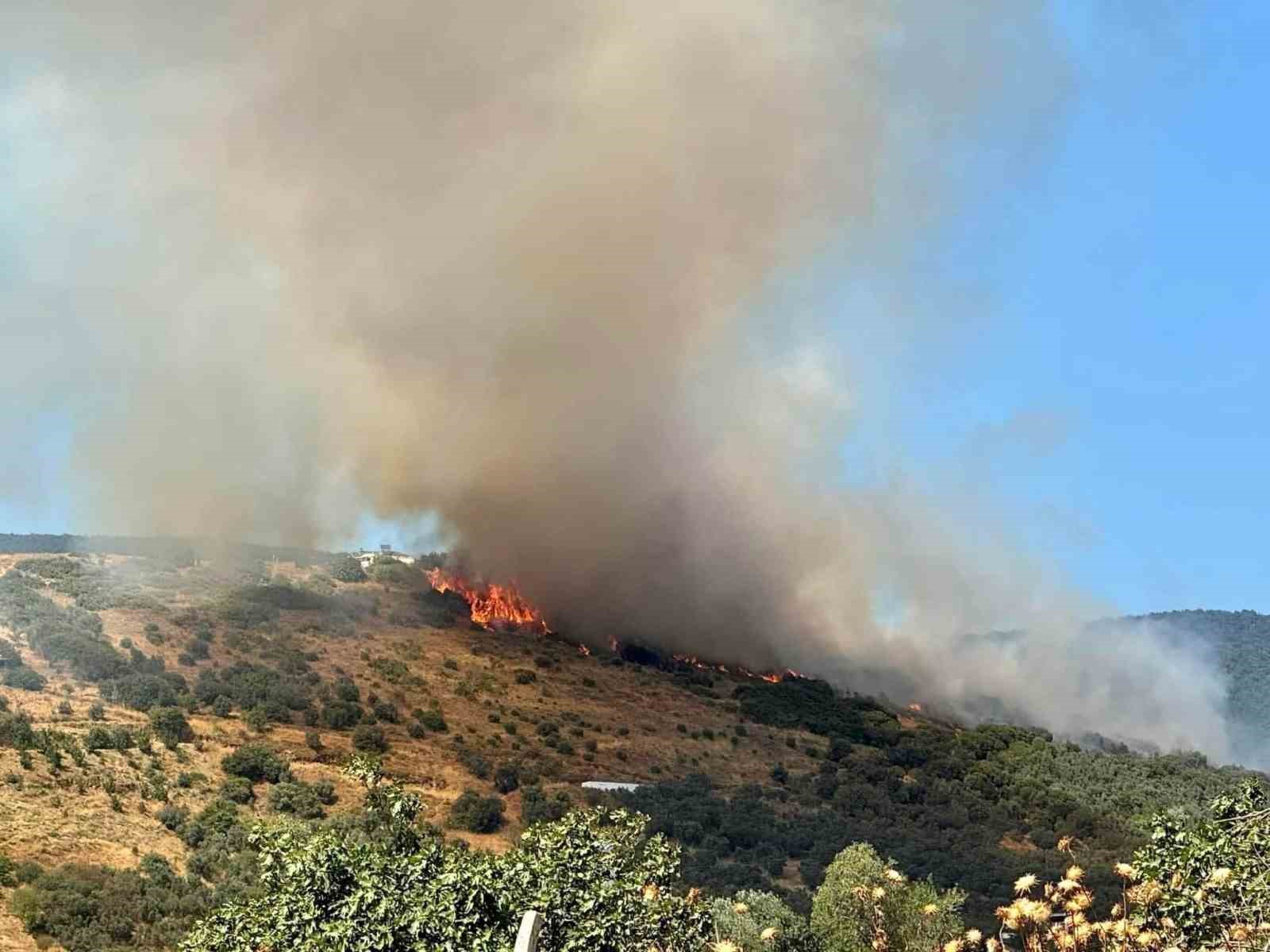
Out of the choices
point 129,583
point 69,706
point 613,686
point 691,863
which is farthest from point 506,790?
point 129,583

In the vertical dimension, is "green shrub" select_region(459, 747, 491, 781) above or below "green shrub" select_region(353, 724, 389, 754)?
below

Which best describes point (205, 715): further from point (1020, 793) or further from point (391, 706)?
point (1020, 793)

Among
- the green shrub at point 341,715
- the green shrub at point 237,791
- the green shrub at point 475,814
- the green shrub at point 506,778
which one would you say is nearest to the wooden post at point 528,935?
the green shrub at point 237,791

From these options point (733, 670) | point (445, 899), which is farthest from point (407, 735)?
point (445, 899)

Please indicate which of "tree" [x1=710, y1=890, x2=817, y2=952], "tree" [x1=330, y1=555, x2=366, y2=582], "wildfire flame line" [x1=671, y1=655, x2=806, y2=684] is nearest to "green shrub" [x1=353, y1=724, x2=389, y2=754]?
"tree" [x1=710, y1=890, x2=817, y2=952]

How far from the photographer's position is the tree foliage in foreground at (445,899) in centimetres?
2723

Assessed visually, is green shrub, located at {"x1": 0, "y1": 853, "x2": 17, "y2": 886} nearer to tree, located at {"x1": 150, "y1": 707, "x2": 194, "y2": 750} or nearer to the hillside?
the hillside

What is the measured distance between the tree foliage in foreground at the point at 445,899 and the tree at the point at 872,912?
24134 millimetres

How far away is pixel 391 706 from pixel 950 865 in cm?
4837

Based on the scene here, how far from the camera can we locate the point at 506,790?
304 ft

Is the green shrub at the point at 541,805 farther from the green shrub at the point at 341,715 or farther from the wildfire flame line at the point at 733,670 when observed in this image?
the wildfire flame line at the point at 733,670

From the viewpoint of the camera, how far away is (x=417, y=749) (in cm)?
9869

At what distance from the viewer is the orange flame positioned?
15657cm

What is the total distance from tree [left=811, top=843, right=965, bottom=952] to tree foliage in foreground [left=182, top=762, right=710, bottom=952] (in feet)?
79.2
